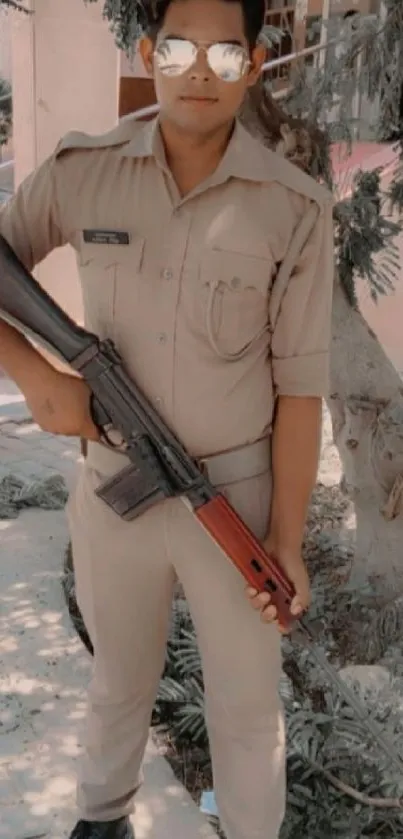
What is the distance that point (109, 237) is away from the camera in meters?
1.50

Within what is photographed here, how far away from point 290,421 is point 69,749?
1113 millimetres

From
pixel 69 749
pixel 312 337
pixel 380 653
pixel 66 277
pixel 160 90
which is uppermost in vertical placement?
pixel 160 90

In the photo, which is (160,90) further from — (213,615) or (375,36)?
(375,36)

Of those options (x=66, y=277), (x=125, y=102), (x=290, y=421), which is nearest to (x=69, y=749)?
(x=290, y=421)

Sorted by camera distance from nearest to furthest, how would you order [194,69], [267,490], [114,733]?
[194,69]
[267,490]
[114,733]

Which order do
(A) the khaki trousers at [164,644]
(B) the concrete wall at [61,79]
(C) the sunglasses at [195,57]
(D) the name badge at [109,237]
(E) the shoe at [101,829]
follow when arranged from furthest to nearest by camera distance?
(B) the concrete wall at [61,79] → (E) the shoe at [101,829] → (A) the khaki trousers at [164,644] → (D) the name badge at [109,237] → (C) the sunglasses at [195,57]

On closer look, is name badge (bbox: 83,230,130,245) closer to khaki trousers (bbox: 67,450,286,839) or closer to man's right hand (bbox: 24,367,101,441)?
man's right hand (bbox: 24,367,101,441)

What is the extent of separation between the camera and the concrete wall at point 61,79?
176 inches

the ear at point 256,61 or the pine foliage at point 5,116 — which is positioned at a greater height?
the ear at point 256,61

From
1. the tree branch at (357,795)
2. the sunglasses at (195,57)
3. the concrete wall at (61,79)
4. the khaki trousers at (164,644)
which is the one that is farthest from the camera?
the concrete wall at (61,79)

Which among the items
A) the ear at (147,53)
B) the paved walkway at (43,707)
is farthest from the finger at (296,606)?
the ear at (147,53)

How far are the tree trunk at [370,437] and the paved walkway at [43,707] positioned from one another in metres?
0.98

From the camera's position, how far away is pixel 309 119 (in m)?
2.75

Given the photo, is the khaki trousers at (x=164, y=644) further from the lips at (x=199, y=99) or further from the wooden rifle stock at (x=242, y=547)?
the lips at (x=199, y=99)
